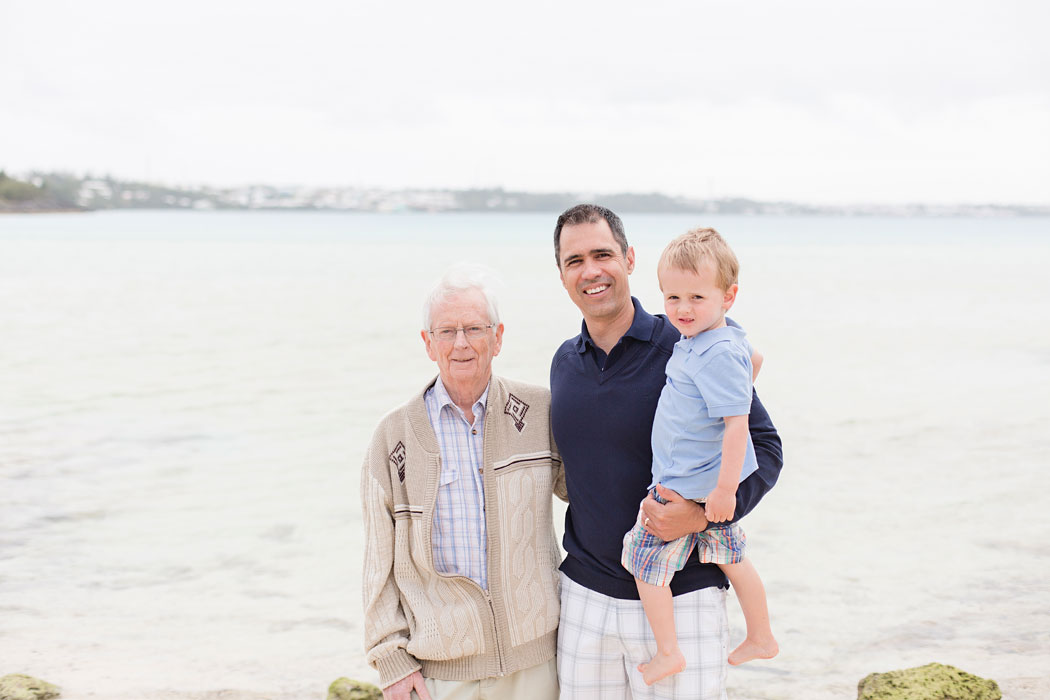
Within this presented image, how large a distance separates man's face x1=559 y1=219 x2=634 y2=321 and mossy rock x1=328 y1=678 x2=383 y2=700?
7.34ft

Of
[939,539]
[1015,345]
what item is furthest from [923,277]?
[939,539]

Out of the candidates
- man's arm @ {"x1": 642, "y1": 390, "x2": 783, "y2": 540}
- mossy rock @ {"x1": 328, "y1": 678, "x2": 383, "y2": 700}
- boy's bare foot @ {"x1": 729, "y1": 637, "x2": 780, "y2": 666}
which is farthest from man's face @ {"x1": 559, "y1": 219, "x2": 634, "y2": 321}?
mossy rock @ {"x1": 328, "y1": 678, "x2": 383, "y2": 700}

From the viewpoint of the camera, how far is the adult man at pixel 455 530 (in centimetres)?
273

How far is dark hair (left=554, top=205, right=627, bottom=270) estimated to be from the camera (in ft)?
9.28

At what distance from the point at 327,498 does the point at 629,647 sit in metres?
6.16

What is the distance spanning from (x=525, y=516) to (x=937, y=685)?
2.29 metres

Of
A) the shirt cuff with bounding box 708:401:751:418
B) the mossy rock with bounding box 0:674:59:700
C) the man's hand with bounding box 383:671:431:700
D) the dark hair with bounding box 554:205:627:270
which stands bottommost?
the mossy rock with bounding box 0:674:59:700

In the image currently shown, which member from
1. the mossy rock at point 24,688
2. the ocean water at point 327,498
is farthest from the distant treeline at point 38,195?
the mossy rock at point 24,688

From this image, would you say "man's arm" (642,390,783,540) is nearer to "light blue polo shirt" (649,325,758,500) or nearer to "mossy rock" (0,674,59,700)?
"light blue polo shirt" (649,325,758,500)

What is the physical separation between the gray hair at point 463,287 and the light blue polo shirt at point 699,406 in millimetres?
593

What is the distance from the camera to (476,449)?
9.18 ft

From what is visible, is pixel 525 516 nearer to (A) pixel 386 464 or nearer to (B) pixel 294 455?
(A) pixel 386 464

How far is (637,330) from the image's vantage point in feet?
9.12

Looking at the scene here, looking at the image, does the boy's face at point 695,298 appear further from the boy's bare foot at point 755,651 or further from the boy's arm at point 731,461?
the boy's bare foot at point 755,651
